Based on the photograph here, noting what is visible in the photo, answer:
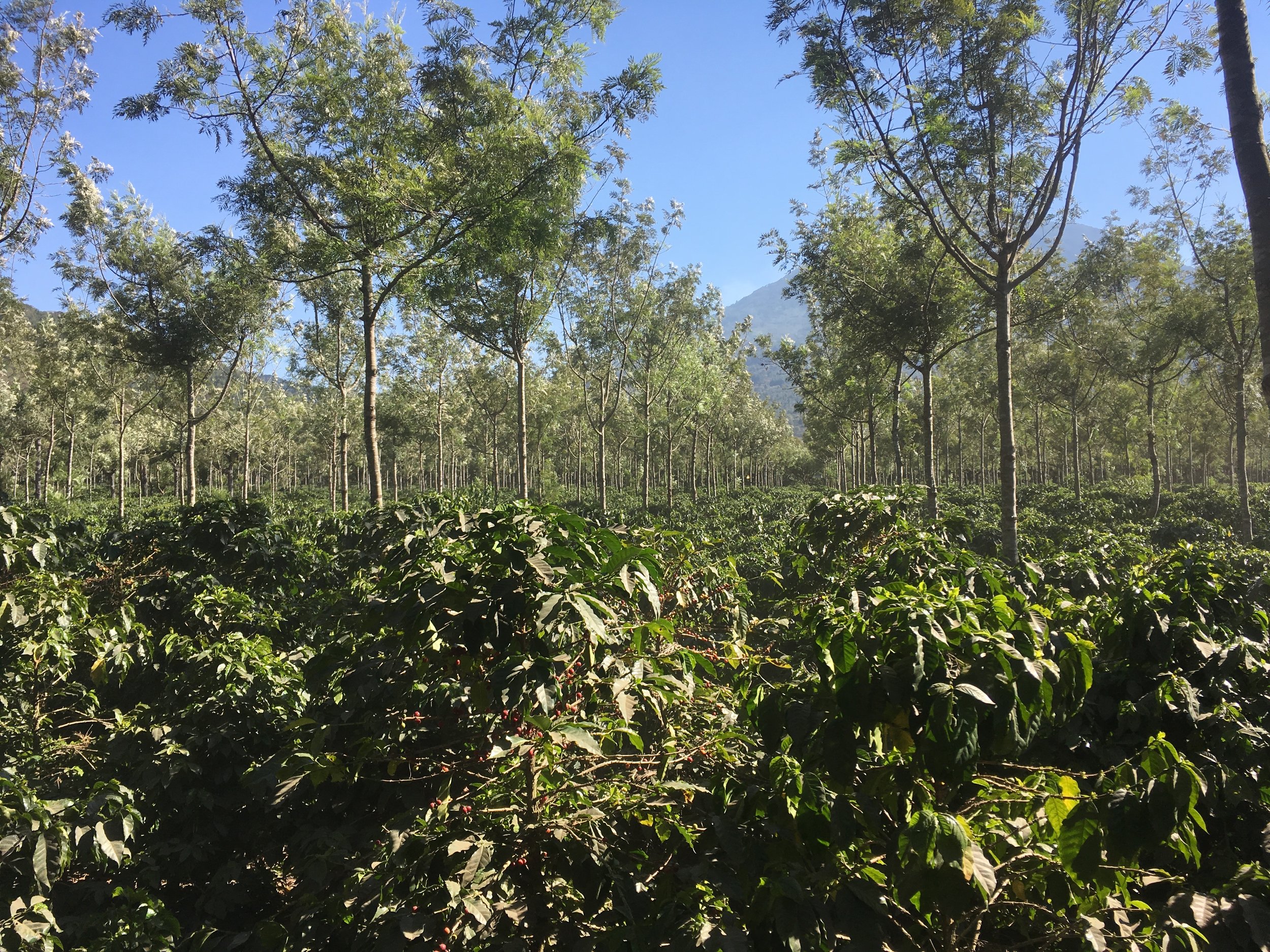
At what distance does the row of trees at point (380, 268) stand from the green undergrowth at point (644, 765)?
8.76 meters

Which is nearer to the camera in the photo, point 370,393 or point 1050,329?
point 370,393

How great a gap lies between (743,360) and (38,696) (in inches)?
1316

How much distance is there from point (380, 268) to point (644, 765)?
12166mm

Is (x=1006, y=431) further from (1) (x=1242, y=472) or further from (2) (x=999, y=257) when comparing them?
(1) (x=1242, y=472)

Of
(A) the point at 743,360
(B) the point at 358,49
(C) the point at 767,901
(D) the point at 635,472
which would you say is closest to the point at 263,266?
(B) the point at 358,49

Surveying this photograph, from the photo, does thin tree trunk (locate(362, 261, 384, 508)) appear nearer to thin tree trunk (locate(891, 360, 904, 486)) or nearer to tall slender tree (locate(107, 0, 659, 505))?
tall slender tree (locate(107, 0, 659, 505))

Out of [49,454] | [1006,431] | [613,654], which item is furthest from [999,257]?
[49,454]

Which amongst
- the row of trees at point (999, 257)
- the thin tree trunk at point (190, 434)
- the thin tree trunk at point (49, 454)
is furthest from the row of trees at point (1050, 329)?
the thin tree trunk at point (49, 454)

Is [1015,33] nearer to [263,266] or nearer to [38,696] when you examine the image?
[38,696]

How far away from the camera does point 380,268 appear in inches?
498

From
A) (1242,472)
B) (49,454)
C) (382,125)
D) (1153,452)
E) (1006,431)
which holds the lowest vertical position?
(1242,472)

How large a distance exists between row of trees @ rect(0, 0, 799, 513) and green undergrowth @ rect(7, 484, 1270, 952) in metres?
8.76

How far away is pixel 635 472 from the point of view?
57.3m

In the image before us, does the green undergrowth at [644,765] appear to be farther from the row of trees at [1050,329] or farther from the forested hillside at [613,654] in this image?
the row of trees at [1050,329]
